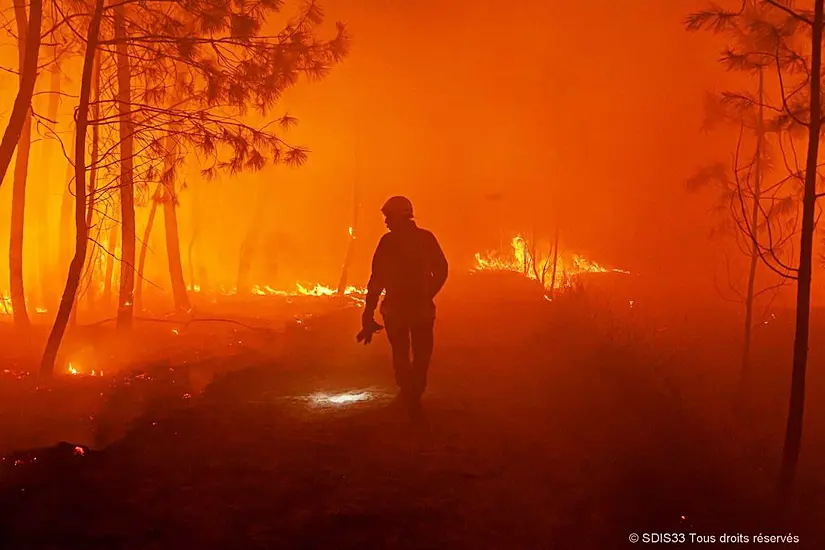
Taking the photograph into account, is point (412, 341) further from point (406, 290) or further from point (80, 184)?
point (80, 184)

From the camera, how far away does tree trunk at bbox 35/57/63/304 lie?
17.2 metres

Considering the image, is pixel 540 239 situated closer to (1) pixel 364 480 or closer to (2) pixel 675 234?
(2) pixel 675 234

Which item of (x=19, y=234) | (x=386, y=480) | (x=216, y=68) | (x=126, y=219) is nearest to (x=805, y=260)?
(x=386, y=480)

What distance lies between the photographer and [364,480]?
16.0 ft

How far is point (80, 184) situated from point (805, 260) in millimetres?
7925

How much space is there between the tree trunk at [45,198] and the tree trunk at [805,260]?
45.4 feet

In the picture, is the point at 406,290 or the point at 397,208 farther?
Answer: the point at 397,208

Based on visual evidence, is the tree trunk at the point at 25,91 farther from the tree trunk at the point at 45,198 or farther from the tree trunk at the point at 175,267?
the tree trunk at the point at 175,267

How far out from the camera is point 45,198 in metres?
23.8

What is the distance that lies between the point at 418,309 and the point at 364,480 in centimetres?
183

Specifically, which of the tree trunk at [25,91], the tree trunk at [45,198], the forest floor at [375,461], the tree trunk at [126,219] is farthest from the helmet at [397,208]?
the tree trunk at [45,198]

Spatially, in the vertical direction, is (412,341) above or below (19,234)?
below

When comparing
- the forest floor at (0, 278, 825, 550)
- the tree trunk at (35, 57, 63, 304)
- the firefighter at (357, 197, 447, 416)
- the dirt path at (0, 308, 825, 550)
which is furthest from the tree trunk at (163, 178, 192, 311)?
the firefighter at (357, 197, 447, 416)

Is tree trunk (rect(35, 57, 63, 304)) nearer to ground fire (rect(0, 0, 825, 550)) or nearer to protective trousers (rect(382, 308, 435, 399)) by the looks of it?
ground fire (rect(0, 0, 825, 550))
